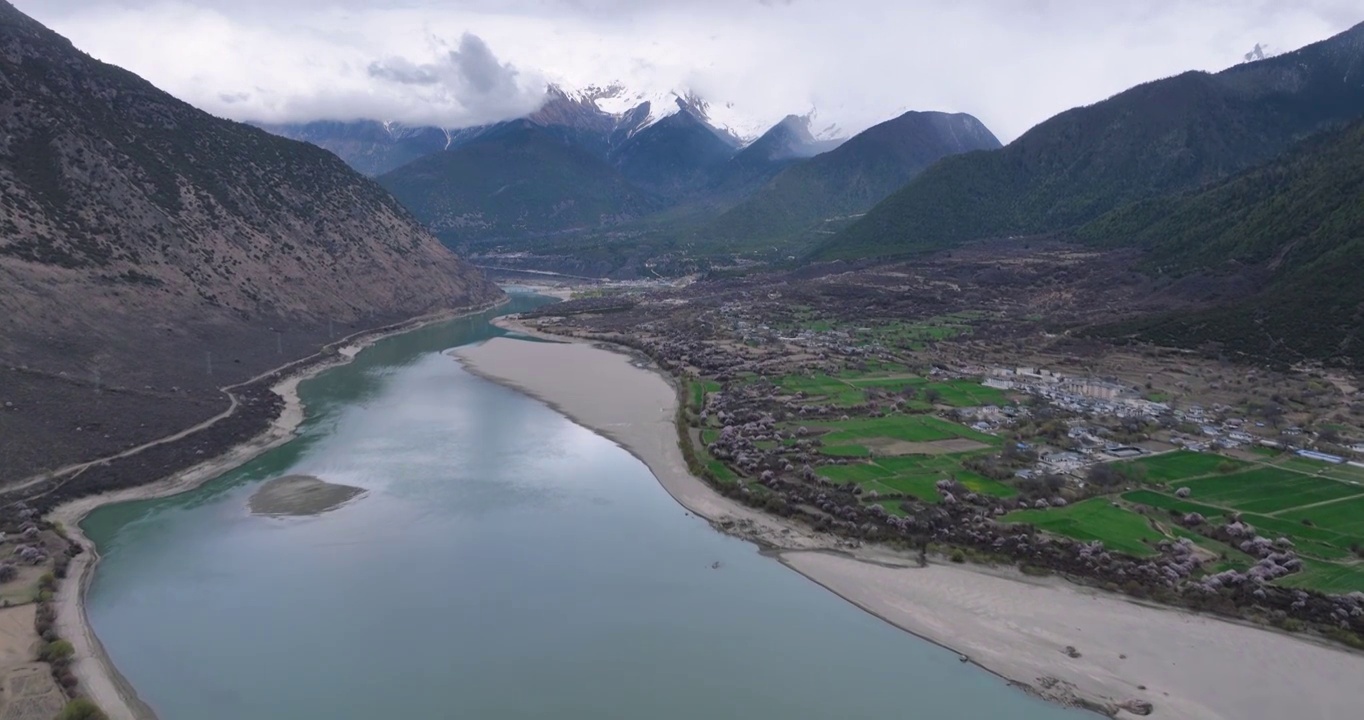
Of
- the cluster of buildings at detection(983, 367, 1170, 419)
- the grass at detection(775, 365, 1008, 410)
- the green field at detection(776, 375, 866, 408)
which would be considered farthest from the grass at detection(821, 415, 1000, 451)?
the cluster of buildings at detection(983, 367, 1170, 419)

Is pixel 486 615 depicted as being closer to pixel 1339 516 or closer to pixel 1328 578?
pixel 1328 578

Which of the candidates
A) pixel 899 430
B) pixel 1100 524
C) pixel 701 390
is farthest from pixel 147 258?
pixel 1100 524

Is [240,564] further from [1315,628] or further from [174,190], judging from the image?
[174,190]

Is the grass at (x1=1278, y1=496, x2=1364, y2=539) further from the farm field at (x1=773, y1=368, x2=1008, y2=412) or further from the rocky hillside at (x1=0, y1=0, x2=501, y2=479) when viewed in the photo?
the rocky hillside at (x1=0, y1=0, x2=501, y2=479)

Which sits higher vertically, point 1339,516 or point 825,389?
point 825,389

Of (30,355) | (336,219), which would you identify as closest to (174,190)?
(336,219)

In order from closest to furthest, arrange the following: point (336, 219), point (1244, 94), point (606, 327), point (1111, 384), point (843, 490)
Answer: point (843, 490) → point (1111, 384) → point (606, 327) → point (336, 219) → point (1244, 94)

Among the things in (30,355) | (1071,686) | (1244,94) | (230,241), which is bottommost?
(1071,686)
